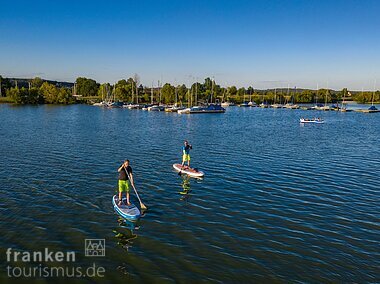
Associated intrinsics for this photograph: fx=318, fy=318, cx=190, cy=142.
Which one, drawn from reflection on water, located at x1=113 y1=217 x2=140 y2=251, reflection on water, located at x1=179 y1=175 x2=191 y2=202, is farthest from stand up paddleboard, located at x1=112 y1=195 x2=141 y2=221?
reflection on water, located at x1=179 y1=175 x2=191 y2=202

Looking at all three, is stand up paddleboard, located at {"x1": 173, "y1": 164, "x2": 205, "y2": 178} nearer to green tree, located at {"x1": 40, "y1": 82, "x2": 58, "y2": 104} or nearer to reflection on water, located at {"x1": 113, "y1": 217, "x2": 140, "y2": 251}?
reflection on water, located at {"x1": 113, "y1": 217, "x2": 140, "y2": 251}

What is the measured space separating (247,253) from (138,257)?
18.0 ft

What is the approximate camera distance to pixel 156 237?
17641 millimetres

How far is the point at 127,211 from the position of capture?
19969 millimetres

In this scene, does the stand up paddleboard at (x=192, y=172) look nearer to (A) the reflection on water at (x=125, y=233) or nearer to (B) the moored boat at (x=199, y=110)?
(A) the reflection on water at (x=125, y=233)

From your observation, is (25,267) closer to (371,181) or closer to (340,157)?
(371,181)

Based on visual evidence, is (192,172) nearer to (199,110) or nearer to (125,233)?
(125,233)

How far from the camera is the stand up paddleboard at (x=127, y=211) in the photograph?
19.6 m

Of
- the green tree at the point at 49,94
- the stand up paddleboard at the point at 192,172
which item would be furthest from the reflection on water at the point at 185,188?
the green tree at the point at 49,94

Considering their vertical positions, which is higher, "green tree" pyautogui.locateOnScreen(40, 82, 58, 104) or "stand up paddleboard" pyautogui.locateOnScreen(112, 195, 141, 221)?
"green tree" pyautogui.locateOnScreen(40, 82, 58, 104)

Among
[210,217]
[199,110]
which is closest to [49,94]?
[199,110]

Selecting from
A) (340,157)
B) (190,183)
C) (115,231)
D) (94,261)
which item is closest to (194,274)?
(94,261)

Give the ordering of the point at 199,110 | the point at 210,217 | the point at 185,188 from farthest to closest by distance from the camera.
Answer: the point at 199,110, the point at 185,188, the point at 210,217

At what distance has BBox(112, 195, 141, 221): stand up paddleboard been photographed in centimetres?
1959
